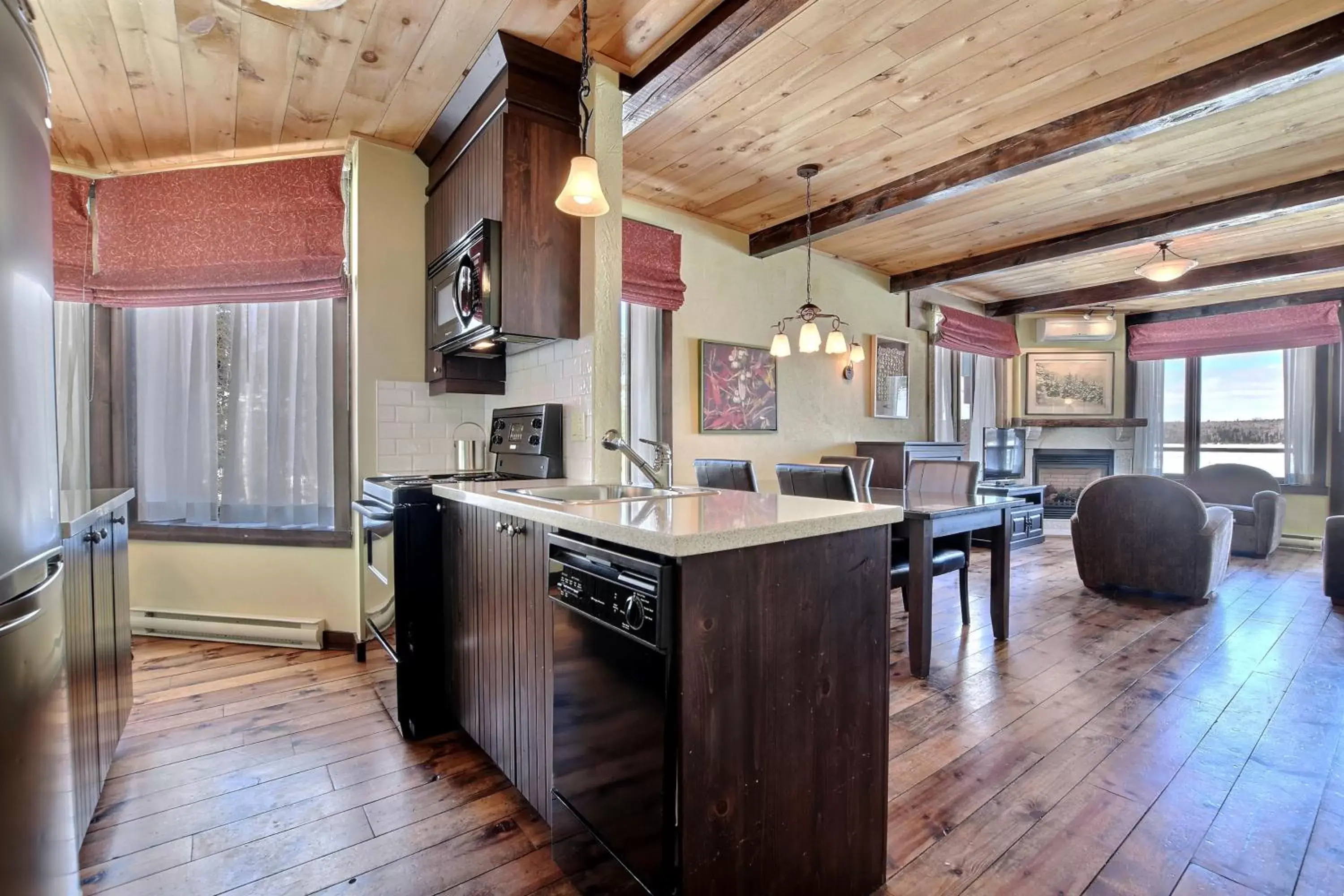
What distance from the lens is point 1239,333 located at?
6203mm

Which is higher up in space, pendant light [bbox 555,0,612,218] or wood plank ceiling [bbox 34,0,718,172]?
wood plank ceiling [bbox 34,0,718,172]

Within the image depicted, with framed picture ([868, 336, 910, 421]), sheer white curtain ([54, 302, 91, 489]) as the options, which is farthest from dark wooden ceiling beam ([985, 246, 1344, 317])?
sheer white curtain ([54, 302, 91, 489])

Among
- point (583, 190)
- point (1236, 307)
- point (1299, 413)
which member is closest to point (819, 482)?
point (583, 190)

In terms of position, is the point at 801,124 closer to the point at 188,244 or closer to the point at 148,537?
the point at 188,244

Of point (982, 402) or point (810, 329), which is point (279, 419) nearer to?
point (810, 329)

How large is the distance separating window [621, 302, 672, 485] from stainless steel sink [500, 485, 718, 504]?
1.79 meters

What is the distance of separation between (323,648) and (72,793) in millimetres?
1926

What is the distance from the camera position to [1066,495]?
23.4ft

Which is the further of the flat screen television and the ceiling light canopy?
the flat screen television

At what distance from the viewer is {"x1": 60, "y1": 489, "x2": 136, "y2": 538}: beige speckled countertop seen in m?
1.46

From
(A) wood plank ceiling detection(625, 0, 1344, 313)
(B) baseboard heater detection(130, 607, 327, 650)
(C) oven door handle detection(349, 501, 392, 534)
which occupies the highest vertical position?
(A) wood plank ceiling detection(625, 0, 1344, 313)

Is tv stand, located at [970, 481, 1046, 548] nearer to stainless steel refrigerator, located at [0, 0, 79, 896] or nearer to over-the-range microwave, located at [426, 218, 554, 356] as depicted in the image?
over-the-range microwave, located at [426, 218, 554, 356]

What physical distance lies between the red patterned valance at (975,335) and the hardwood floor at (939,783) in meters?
3.62

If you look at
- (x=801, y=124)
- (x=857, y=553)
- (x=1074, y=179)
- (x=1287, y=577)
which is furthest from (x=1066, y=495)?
(x=857, y=553)
